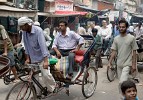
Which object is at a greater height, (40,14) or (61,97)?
(40,14)

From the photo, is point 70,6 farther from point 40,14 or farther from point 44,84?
point 44,84

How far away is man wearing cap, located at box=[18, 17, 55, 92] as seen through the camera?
4711 mm

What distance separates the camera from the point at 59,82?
5.59m

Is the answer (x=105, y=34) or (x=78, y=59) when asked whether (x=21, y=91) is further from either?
(x=105, y=34)

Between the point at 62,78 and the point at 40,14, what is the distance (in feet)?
45.5

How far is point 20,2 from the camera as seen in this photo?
1666 centimetres

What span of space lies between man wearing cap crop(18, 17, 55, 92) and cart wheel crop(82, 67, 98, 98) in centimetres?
97

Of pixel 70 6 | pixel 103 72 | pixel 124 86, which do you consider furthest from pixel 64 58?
pixel 70 6

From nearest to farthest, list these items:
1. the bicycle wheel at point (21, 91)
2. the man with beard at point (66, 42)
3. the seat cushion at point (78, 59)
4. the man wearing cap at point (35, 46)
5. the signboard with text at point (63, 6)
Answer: the bicycle wheel at point (21, 91)
the man wearing cap at point (35, 46)
the seat cushion at point (78, 59)
the man with beard at point (66, 42)
the signboard with text at point (63, 6)

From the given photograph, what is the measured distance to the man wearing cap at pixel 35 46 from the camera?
4711 mm

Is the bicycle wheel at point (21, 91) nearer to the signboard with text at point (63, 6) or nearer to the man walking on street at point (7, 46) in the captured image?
the man walking on street at point (7, 46)

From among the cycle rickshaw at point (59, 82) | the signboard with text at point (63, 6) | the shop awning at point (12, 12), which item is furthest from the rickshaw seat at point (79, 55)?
the signboard with text at point (63, 6)

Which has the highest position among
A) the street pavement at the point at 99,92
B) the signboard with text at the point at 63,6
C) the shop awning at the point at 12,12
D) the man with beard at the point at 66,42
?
the signboard with text at the point at 63,6

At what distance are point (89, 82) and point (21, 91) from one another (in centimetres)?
214
